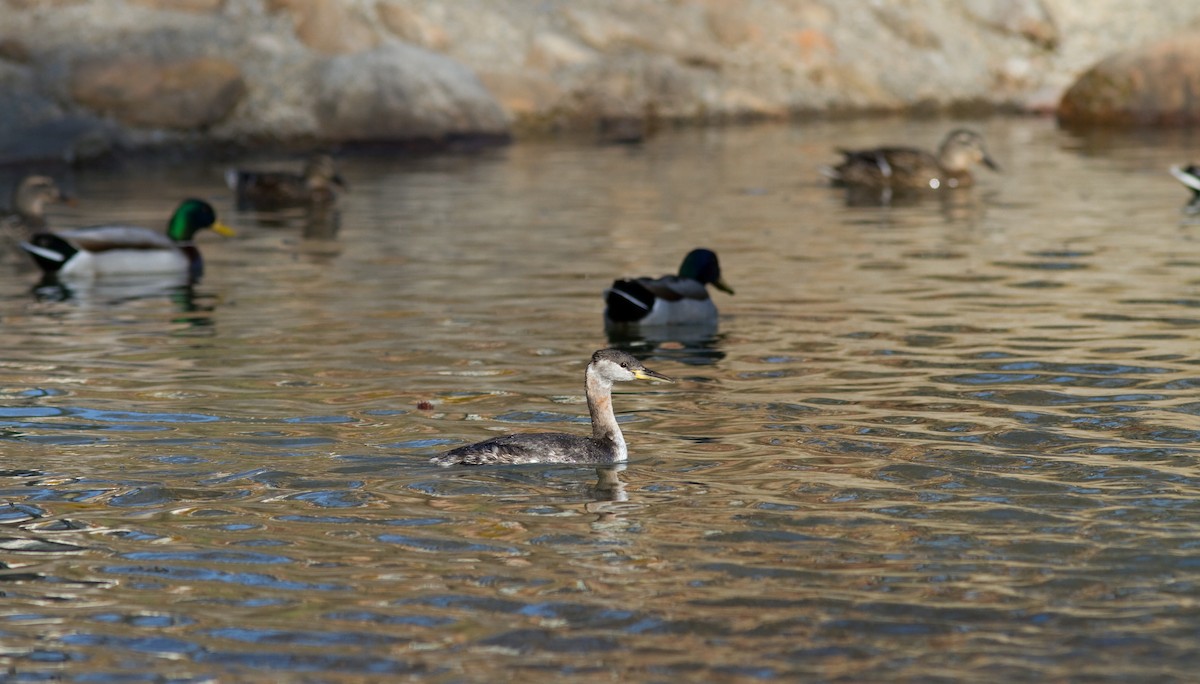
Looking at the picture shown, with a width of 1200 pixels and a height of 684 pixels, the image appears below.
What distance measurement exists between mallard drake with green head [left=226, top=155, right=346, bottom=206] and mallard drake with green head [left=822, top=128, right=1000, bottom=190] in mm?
7261

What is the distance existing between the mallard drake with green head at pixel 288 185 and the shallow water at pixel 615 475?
5.59 m

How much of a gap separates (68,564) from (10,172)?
924 inches

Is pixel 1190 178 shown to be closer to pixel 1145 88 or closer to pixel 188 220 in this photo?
pixel 188 220

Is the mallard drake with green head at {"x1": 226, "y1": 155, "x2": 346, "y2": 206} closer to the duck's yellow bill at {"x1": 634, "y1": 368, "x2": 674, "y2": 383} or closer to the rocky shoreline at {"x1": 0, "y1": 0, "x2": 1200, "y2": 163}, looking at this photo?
the rocky shoreline at {"x1": 0, "y1": 0, "x2": 1200, "y2": 163}

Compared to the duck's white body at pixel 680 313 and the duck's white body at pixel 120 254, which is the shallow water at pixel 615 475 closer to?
the duck's white body at pixel 680 313

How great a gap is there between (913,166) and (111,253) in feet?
38.4

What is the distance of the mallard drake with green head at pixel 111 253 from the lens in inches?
723

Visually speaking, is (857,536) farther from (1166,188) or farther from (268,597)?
(1166,188)

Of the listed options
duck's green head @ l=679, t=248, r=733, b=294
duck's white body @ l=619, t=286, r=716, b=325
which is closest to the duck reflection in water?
duck's white body @ l=619, t=286, r=716, b=325

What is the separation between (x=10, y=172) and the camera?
29656 millimetres

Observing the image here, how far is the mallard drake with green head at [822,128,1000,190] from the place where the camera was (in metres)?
25.3

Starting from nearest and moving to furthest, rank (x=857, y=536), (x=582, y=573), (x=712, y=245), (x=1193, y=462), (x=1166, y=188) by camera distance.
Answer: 1. (x=582, y=573)
2. (x=857, y=536)
3. (x=1193, y=462)
4. (x=712, y=245)
5. (x=1166, y=188)

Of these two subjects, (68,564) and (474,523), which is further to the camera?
(474,523)

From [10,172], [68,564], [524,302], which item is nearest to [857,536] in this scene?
[68,564]
